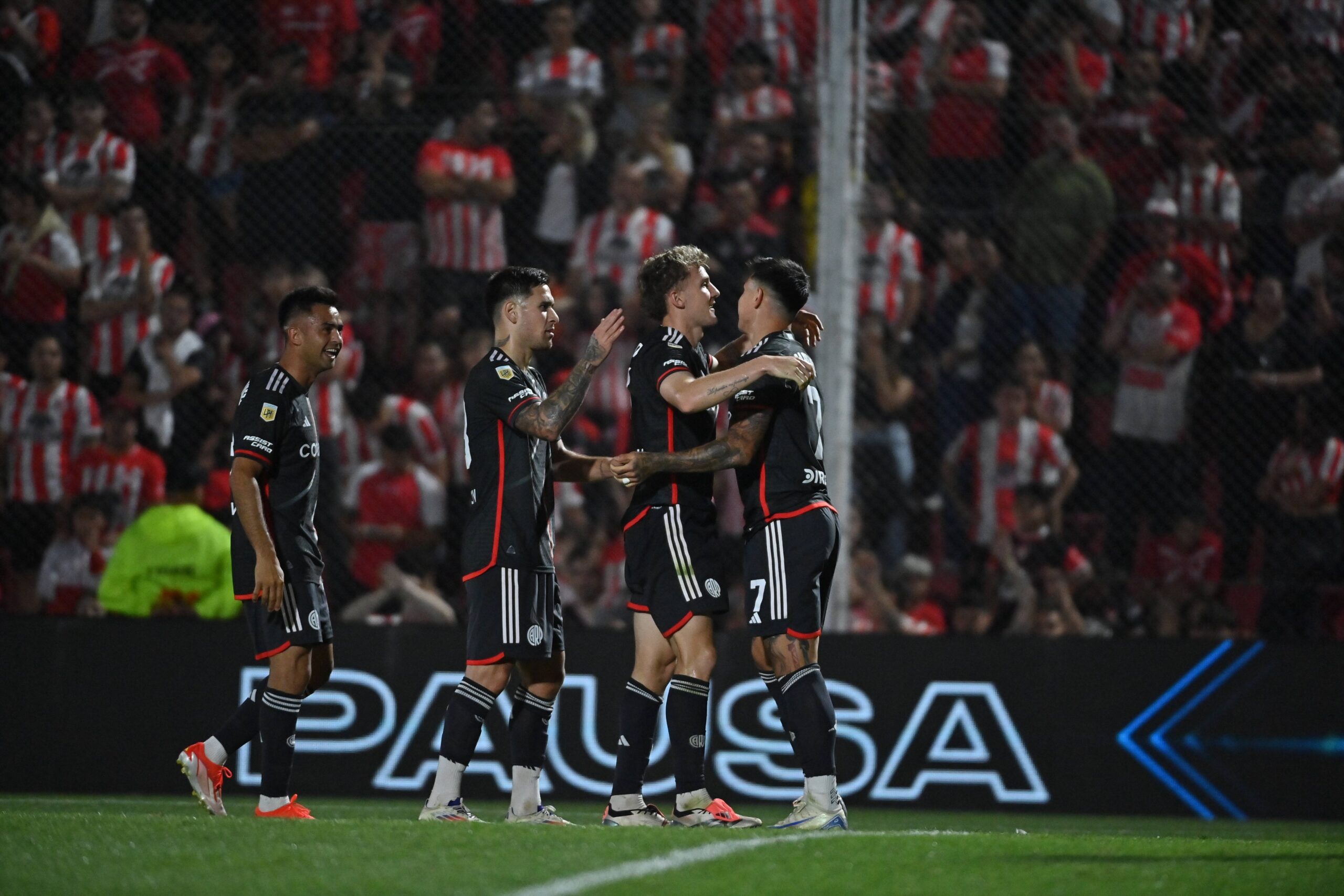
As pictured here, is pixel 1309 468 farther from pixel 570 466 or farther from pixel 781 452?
pixel 570 466

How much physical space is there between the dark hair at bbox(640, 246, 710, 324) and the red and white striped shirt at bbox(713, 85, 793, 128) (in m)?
4.61

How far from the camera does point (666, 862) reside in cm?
452

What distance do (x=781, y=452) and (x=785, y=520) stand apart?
250mm

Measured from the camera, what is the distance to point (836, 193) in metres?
9.02

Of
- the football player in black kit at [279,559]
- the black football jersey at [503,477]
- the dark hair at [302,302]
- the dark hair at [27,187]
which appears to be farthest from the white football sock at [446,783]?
the dark hair at [27,187]

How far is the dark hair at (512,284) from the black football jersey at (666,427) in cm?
48

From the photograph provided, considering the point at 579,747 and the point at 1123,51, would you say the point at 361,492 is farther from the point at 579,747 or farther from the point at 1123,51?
the point at 1123,51

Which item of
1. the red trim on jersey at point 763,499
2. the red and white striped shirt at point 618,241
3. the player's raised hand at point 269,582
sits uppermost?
the red and white striped shirt at point 618,241

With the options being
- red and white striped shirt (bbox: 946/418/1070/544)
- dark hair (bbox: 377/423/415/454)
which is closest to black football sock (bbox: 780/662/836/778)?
red and white striped shirt (bbox: 946/418/1070/544)

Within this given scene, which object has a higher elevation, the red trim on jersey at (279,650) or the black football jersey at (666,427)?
the black football jersey at (666,427)

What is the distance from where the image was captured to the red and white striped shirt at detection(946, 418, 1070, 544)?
32.2 feet

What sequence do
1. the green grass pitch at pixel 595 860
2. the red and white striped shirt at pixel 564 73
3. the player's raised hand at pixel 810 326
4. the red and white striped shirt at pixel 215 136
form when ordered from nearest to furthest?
the green grass pitch at pixel 595 860 < the player's raised hand at pixel 810 326 < the red and white striped shirt at pixel 215 136 < the red and white striped shirt at pixel 564 73

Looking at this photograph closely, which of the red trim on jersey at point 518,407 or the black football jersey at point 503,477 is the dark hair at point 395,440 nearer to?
the black football jersey at point 503,477

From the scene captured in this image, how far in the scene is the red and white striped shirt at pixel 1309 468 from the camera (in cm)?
977
